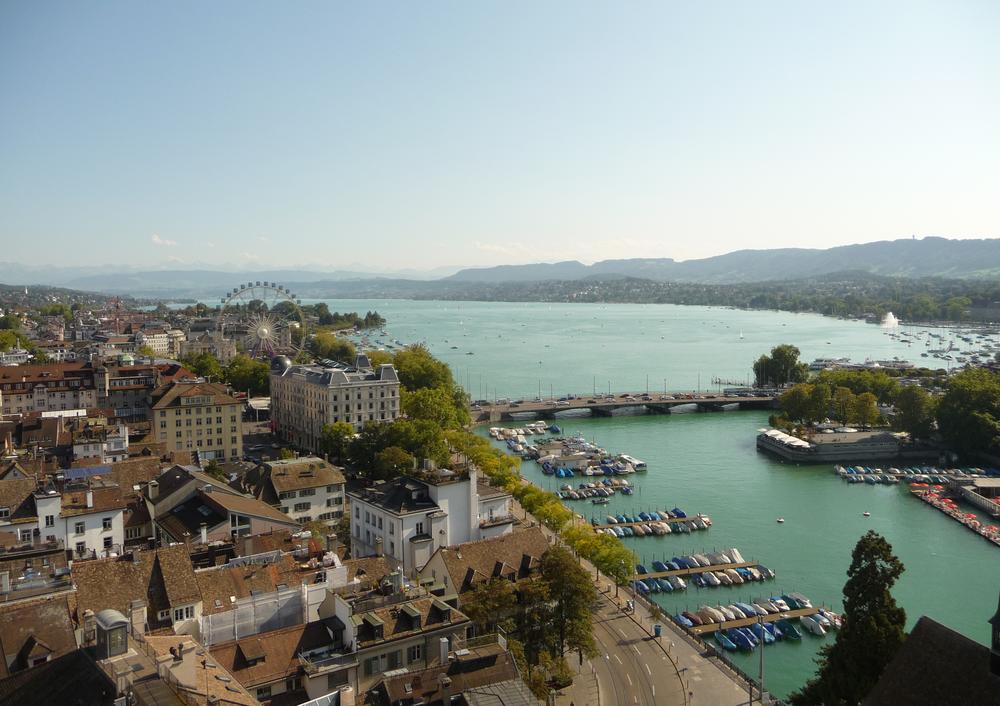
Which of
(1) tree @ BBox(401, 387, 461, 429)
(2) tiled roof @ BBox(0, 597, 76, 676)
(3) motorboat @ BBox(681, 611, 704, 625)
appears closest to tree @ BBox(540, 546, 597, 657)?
(3) motorboat @ BBox(681, 611, 704, 625)

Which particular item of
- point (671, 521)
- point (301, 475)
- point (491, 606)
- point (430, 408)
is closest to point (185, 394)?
point (301, 475)

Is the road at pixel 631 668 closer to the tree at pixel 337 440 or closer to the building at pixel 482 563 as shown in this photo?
the building at pixel 482 563

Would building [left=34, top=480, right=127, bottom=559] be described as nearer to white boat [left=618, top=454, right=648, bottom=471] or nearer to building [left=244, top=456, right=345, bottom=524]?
building [left=244, top=456, right=345, bottom=524]

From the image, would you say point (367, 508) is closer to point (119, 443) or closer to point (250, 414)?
point (119, 443)

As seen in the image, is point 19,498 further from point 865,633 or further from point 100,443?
point 865,633

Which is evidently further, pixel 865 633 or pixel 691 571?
pixel 691 571
